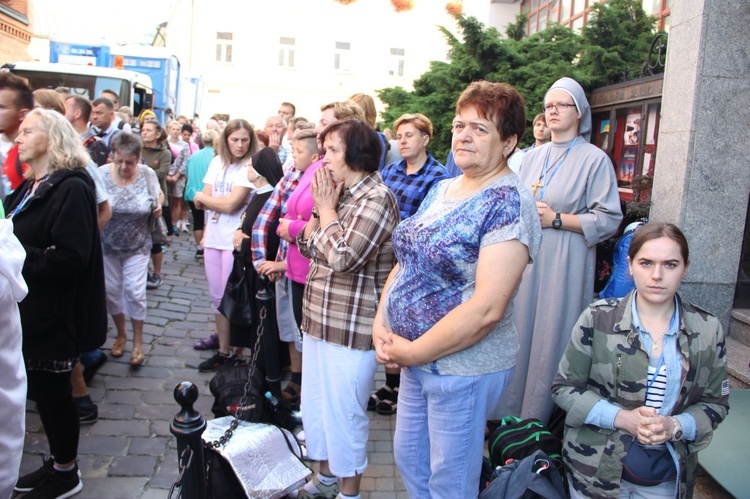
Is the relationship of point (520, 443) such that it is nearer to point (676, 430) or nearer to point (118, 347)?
point (676, 430)

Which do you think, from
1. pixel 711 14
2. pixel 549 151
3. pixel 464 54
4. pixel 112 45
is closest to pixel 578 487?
pixel 549 151

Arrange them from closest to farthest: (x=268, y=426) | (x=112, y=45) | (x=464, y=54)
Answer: (x=268, y=426) → (x=464, y=54) → (x=112, y=45)

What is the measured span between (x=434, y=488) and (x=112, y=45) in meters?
16.9

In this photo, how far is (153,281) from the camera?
26.2ft

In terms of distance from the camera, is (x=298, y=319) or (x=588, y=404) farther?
(x=298, y=319)

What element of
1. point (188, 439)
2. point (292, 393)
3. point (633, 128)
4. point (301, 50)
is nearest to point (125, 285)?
point (292, 393)

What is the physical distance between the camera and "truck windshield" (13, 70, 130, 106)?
1280cm

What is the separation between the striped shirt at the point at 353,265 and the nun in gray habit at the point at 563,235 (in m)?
1.02

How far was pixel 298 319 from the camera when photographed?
13.6ft

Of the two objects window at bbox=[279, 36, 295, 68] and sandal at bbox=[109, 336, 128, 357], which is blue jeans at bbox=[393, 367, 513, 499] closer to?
sandal at bbox=[109, 336, 128, 357]

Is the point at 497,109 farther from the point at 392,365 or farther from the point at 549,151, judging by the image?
the point at 549,151

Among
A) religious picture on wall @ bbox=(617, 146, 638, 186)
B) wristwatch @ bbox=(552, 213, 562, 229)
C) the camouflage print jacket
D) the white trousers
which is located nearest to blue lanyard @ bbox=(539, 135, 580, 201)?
wristwatch @ bbox=(552, 213, 562, 229)

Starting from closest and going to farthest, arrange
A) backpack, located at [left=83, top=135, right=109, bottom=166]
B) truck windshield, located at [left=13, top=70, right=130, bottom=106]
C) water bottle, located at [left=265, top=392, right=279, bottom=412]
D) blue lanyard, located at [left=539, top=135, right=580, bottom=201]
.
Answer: blue lanyard, located at [left=539, top=135, right=580, bottom=201]
water bottle, located at [left=265, top=392, right=279, bottom=412]
backpack, located at [left=83, top=135, right=109, bottom=166]
truck windshield, located at [left=13, top=70, right=130, bottom=106]

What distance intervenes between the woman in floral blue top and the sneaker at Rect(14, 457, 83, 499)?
2.05 m
